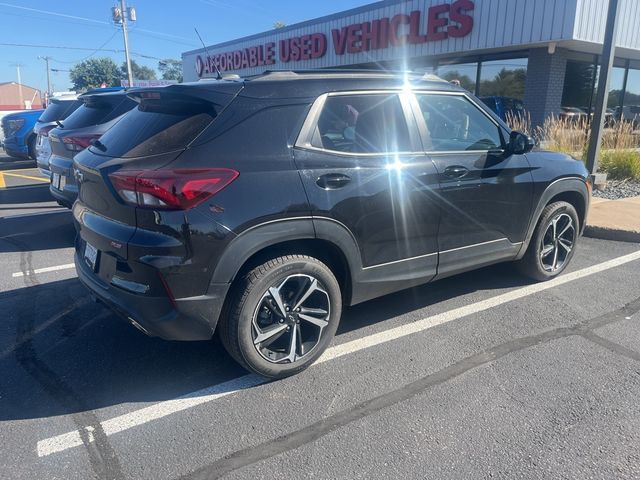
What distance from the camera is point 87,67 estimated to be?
79.5 m

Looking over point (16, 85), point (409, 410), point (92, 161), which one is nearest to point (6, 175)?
point (92, 161)

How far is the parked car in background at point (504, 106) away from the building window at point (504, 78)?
659mm

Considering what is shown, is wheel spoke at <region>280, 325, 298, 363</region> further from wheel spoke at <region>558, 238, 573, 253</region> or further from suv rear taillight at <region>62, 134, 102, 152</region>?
suv rear taillight at <region>62, 134, 102, 152</region>

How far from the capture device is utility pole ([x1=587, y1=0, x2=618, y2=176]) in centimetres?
780

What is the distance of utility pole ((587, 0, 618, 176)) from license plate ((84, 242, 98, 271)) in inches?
312

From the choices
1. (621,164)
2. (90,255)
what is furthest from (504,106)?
(90,255)

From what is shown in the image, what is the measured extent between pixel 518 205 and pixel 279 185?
2.29 meters

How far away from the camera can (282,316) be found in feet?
10.3

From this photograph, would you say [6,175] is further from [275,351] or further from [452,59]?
[452,59]

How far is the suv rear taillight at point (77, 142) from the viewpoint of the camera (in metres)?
6.14

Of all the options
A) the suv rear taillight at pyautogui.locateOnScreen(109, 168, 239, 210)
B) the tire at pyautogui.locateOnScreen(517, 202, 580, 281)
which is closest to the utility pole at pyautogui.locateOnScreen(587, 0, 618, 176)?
the tire at pyautogui.locateOnScreen(517, 202, 580, 281)

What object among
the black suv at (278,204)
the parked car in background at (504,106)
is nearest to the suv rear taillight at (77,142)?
the black suv at (278,204)

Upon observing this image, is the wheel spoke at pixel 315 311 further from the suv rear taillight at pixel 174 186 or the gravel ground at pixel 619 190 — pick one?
the gravel ground at pixel 619 190

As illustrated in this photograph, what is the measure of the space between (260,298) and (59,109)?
8.82 meters
